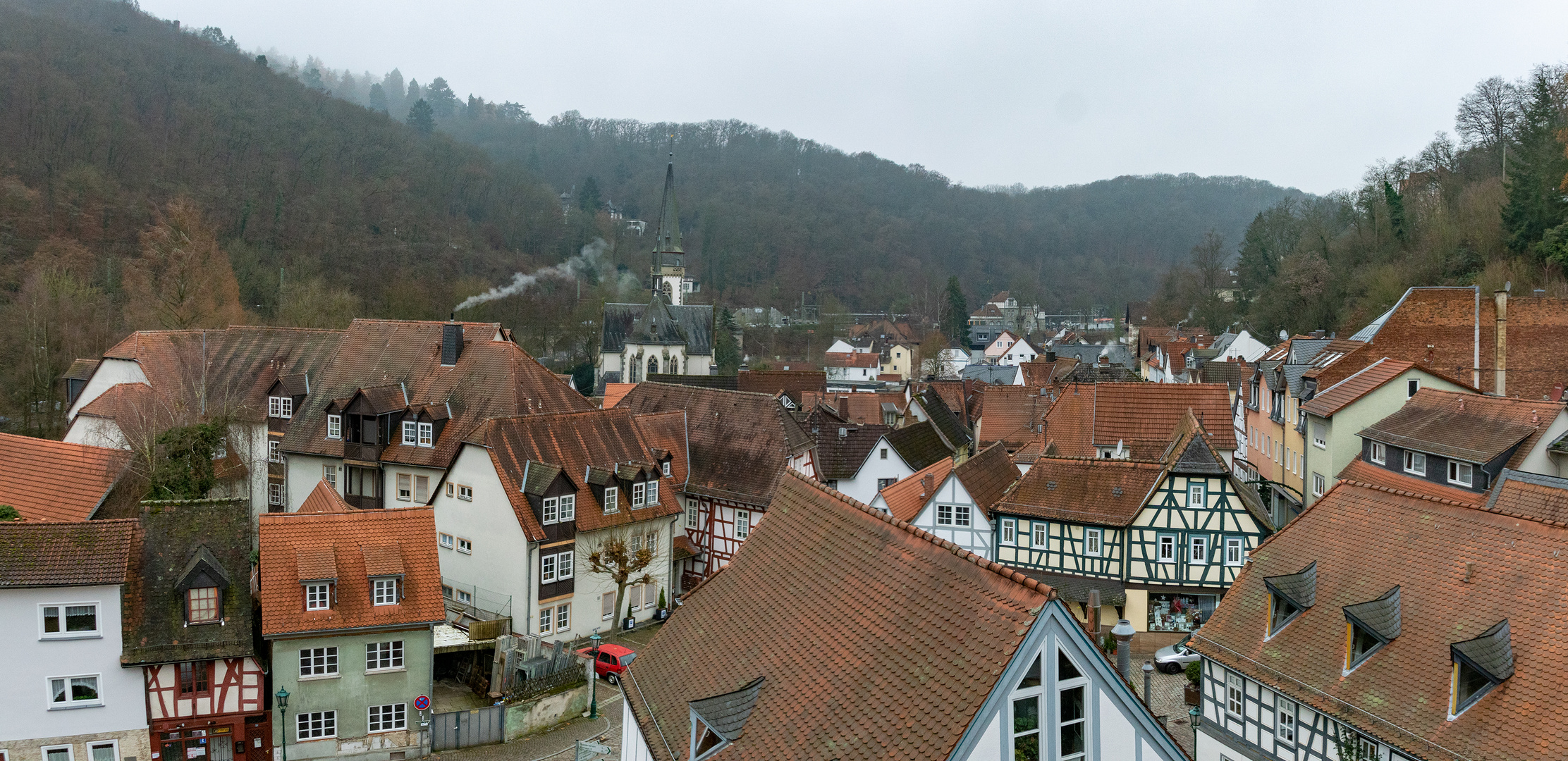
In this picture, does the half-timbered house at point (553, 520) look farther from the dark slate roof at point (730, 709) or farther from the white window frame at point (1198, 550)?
the dark slate roof at point (730, 709)

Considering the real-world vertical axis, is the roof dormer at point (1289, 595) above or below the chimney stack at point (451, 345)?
below

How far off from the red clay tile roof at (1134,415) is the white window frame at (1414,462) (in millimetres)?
5662

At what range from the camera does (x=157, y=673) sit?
1859 cm

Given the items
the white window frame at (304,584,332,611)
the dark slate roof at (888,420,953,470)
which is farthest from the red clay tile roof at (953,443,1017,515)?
the white window frame at (304,584,332,611)

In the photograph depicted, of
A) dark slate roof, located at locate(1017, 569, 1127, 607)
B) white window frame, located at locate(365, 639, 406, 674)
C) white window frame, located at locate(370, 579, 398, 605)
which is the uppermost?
white window frame, located at locate(370, 579, 398, 605)

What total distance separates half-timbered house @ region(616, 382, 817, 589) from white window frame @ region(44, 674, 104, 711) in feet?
49.9

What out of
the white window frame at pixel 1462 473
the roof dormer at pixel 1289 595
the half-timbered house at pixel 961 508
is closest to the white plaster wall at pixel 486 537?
the half-timbered house at pixel 961 508

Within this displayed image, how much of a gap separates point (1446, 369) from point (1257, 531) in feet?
44.4

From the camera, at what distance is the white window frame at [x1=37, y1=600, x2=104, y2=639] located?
17891mm

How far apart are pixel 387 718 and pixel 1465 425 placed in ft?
84.5

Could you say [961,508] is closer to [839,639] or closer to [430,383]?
[430,383]

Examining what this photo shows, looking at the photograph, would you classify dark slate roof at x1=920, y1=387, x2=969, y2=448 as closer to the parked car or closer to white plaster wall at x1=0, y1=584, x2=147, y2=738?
the parked car

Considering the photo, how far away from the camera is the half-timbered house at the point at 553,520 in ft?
83.7

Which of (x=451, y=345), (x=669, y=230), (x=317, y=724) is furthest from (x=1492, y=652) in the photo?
(x=669, y=230)
